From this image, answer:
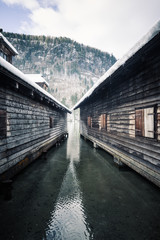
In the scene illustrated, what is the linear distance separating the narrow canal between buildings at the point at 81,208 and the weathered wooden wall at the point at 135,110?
2.96 feet

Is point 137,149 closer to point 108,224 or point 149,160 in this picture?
point 149,160

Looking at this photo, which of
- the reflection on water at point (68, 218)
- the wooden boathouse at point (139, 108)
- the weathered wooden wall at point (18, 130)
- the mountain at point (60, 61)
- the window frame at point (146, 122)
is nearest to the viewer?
the reflection on water at point (68, 218)

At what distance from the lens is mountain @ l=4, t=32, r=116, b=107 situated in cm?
11262

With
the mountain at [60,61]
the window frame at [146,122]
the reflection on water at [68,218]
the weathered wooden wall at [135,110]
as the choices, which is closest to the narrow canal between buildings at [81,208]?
the reflection on water at [68,218]

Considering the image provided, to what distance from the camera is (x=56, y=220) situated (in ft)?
9.64

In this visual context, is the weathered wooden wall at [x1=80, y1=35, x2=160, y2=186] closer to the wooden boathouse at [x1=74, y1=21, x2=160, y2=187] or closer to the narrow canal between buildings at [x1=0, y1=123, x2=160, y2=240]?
the wooden boathouse at [x1=74, y1=21, x2=160, y2=187]

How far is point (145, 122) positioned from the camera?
4582 millimetres

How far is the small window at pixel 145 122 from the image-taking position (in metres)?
4.25

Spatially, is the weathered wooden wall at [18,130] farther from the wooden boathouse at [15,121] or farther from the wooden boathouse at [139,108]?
the wooden boathouse at [139,108]

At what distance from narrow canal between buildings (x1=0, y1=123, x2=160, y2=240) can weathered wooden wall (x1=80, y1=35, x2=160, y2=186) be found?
0.90 meters

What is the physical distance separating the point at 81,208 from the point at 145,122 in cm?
362

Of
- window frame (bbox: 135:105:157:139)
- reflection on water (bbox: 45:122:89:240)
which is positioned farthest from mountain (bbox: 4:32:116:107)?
reflection on water (bbox: 45:122:89:240)

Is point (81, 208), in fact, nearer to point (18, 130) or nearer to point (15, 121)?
point (18, 130)

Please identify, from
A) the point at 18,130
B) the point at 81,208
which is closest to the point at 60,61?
the point at 18,130
